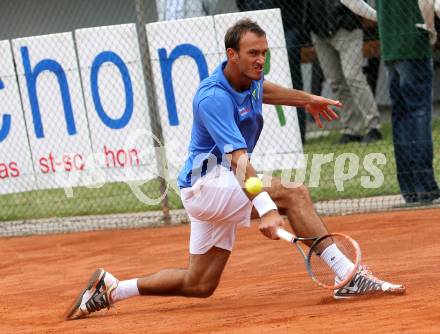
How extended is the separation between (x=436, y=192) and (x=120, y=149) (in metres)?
2.98

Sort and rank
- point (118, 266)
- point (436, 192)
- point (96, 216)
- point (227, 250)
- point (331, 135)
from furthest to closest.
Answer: point (331, 135) < point (96, 216) < point (436, 192) < point (118, 266) < point (227, 250)

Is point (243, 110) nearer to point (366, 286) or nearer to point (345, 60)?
point (366, 286)

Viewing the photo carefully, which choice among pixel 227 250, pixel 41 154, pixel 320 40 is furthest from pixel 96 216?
pixel 227 250

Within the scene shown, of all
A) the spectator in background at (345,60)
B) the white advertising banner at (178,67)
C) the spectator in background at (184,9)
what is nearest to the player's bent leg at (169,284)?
the white advertising banner at (178,67)

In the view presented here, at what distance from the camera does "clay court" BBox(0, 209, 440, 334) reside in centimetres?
615

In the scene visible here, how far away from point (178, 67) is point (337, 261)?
4570mm

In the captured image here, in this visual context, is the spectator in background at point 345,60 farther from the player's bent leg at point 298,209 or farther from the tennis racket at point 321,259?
the player's bent leg at point 298,209

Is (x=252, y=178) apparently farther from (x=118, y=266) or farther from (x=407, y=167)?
(x=407, y=167)

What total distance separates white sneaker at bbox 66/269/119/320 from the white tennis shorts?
57 cm

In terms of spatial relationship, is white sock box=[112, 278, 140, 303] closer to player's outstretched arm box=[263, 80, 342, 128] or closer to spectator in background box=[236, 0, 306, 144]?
player's outstretched arm box=[263, 80, 342, 128]

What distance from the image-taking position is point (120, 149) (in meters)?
11.0

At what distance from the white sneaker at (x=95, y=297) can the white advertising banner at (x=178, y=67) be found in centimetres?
376

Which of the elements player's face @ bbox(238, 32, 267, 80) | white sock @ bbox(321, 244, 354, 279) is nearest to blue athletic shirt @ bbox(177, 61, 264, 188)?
player's face @ bbox(238, 32, 267, 80)

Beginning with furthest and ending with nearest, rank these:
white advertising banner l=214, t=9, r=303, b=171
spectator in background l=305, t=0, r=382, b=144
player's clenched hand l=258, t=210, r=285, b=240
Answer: spectator in background l=305, t=0, r=382, b=144
white advertising banner l=214, t=9, r=303, b=171
player's clenched hand l=258, t=210, r=285, b=240
